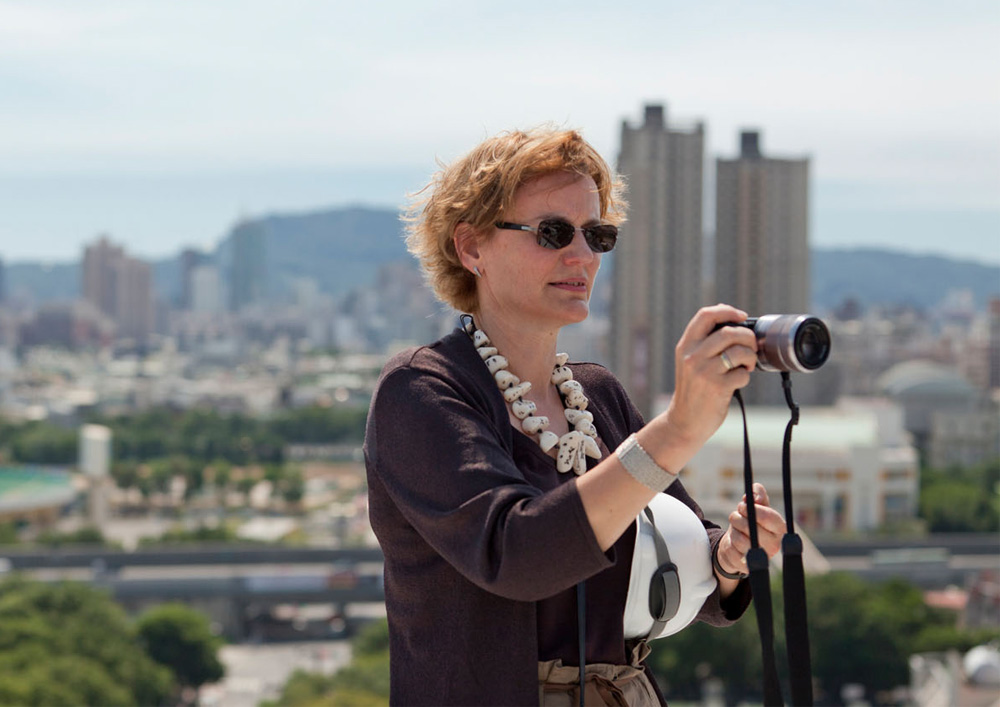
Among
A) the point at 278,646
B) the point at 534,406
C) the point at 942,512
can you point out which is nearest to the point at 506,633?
the point at 534,406

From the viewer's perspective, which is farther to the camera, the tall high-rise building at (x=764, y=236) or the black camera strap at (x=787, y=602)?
the tall high-rise building at (x=764, y=236)

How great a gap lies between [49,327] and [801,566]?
80247 millimetres

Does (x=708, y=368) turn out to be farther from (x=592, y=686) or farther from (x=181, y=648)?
(x=181, y=648)

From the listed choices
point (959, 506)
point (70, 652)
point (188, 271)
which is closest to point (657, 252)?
point (959, 506)

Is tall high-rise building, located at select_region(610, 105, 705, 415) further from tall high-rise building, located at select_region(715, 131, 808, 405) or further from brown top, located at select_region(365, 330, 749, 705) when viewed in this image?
brown top, located at select_region(365, 330, 749, 705)

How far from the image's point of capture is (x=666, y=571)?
120cm

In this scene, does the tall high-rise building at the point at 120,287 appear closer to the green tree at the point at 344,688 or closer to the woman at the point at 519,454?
the green tree at the point at 344,688

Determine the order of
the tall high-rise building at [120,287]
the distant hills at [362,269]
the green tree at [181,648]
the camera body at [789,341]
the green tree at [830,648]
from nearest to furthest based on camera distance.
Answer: the camera body at [789,341] → the green tree at [830,648] → the green tree at [181,648] → the tall high-rise building at [120,287] → the distant hills at [362,269]

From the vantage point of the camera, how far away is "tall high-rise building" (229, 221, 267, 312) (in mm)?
109688

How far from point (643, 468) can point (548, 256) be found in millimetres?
263

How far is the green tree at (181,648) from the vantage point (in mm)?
15977

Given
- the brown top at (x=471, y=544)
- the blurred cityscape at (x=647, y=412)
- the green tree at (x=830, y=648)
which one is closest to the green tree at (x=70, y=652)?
the blurred cityscape at (x=647, y=412)

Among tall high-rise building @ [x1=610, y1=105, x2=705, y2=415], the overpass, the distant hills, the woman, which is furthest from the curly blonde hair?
the distant hills

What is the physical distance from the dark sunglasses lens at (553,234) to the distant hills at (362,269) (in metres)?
103
